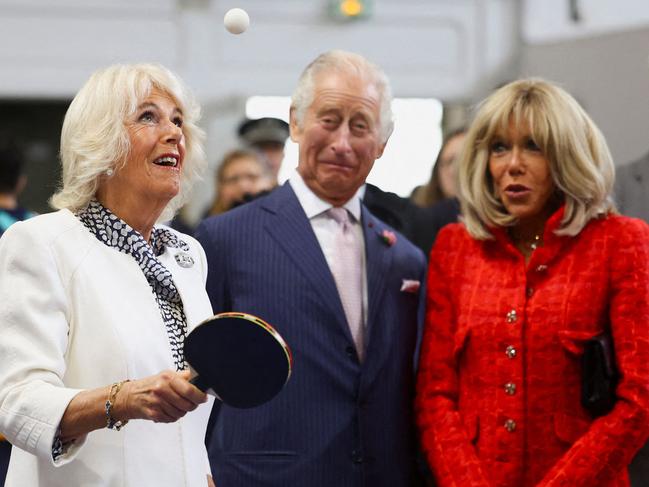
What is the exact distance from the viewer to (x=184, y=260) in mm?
2865

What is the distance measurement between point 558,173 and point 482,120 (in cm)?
27

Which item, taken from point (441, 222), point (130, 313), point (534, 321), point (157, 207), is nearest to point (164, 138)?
point (157, 207)

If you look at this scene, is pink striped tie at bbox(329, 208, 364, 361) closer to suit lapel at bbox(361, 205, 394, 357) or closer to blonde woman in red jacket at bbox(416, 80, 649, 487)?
suit lapel at bbox(361, 205, 394, 357)

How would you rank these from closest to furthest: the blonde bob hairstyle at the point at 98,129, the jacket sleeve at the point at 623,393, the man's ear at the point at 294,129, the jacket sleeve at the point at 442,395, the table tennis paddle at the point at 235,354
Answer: the table tennis paddle at the point at 235,354, the blonde bob hairstyle at the point at 98,129, the jacket sleeve at the point at 623,393, the jacket sleeve at the point at 442,395, the man's ear at the point at 294,129

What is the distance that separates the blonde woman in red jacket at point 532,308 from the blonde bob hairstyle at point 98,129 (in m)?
1.04

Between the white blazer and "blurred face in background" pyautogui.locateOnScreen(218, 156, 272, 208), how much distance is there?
262 cm

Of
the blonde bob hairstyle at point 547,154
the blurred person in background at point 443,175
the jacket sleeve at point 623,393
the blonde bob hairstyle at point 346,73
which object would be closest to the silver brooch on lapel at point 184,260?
the blonde bob hairstyle at point 346,73

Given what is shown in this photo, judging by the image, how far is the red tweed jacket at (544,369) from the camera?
3.04m

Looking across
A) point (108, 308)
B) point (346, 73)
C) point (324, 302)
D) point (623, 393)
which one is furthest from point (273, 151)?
point (108, 308)

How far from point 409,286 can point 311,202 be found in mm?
368

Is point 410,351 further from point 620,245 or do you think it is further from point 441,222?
point 441,222

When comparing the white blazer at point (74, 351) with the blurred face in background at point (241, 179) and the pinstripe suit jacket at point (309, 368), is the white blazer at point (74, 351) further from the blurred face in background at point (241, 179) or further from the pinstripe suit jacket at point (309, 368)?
the blurred face in background at point (241, 179)

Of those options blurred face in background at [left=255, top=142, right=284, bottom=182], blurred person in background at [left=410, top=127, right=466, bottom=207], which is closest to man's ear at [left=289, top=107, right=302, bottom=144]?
blurred person in background at [left=410, top=127, right=466, bottom=207]

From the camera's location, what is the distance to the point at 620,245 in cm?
313
